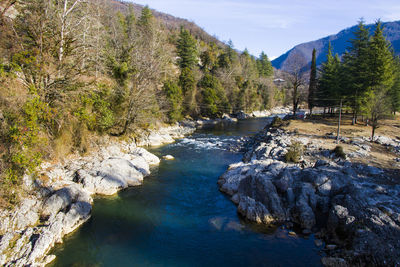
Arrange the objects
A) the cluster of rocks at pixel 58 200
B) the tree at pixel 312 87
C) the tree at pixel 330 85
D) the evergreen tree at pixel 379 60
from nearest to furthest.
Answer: the cluster of rocks at pixel 58 200 < the evergreen tree at pixel 379 60 < the tree at pixel 330 85 < the tree at pixel 312 87

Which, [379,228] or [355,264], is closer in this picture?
[355,264]

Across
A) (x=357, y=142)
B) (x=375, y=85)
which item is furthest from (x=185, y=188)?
(x=375, y=85)

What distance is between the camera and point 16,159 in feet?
34.6

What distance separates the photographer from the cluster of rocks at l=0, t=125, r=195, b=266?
9.17m

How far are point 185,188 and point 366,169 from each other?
13.1 meters

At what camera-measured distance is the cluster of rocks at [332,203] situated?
9.67 metres

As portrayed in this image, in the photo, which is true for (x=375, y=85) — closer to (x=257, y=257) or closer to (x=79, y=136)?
(x=257, y=257)

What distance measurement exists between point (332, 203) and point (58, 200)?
579 inches

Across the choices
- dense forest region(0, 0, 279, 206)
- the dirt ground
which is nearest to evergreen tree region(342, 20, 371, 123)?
the dirt ground

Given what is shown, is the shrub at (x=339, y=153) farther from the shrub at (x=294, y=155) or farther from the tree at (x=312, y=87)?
the tree at (x=312, y=87)

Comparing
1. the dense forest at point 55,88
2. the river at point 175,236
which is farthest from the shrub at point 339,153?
the dense forest at point 55,88

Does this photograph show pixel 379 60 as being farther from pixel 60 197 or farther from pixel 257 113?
pixel 60 197

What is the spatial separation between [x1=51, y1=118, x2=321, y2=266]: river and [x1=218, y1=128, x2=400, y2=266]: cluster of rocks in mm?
890

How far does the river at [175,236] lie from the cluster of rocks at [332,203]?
35.0 inches
